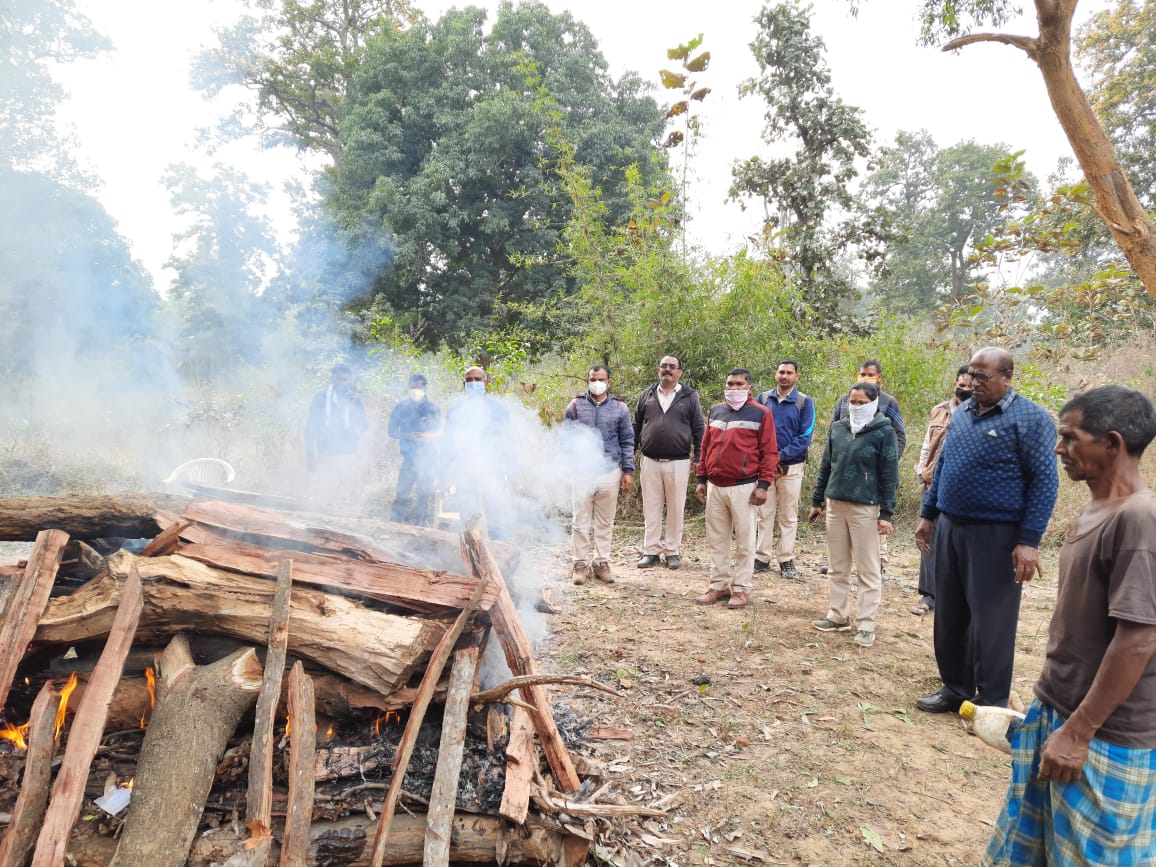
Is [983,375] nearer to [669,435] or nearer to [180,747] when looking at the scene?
[669,435]

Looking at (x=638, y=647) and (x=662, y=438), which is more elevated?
(x=662, y=438)

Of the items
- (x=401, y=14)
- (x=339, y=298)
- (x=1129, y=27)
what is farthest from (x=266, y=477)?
(x=1129, y=27)

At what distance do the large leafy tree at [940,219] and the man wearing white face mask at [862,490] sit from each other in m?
20.0

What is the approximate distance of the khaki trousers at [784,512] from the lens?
6324mm

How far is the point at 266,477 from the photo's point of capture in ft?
28.0

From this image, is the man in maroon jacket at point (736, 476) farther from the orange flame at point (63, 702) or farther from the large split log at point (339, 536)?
the orange flame at point (63, 702)

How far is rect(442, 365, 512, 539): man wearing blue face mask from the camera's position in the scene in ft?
22.1

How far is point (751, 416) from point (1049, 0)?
316cm

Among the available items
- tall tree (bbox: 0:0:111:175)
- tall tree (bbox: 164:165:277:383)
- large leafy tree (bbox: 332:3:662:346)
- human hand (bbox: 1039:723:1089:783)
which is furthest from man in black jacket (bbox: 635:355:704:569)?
tall tree (bbox: 0:0:111:175)

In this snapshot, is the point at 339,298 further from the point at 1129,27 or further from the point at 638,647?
the point at 1129,27

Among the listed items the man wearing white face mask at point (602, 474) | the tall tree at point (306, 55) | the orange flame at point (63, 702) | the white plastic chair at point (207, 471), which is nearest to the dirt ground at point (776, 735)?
the man wearing white face mask at point (602, 474)

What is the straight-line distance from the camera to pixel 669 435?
6160 millimetres

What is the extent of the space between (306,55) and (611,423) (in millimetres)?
17028

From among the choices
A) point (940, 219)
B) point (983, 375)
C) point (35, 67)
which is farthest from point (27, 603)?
point (940, 219)
